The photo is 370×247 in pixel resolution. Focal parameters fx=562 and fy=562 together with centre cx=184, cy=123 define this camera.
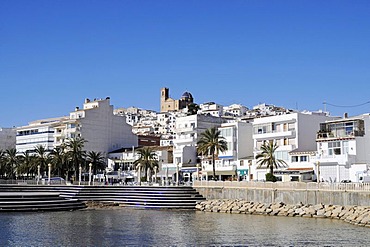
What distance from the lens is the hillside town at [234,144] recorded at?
71125 mm

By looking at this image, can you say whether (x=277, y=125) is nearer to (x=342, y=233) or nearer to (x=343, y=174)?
(x=343, y=174)

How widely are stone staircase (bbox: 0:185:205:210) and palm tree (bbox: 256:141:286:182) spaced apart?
12222 millimetres

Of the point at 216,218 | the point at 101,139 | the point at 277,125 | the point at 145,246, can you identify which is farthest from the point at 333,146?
the point at 101,139

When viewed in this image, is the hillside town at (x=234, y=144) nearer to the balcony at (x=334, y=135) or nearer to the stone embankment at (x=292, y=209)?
the balcony at (x=334, y=135)

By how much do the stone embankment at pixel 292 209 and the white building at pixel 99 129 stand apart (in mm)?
53364

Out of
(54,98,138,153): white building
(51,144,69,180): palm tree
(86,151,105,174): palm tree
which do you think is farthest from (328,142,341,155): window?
(54,98,138,153): white building

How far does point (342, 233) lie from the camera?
39.8 m

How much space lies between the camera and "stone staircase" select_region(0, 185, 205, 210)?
214 feet

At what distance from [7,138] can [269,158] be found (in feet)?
290

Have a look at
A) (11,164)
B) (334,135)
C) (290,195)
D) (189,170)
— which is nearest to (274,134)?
(334,135)

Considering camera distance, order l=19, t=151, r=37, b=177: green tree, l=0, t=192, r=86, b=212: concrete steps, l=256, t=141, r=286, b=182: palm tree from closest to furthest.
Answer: l=0, t=192, r=86, b=212: concrete steps < l=256, t=141, r=286, b=182: palm tree < l=19, t=151, r=37, b=177: green tree

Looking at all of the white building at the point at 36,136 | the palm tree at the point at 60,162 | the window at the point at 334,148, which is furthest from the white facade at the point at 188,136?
the window at the point at 334,148

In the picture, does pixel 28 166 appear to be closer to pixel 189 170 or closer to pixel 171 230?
pixel 189 170

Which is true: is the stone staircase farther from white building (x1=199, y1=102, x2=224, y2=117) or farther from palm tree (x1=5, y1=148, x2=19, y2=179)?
white building (x1=199, y1=102, x2=224, y2=117)
